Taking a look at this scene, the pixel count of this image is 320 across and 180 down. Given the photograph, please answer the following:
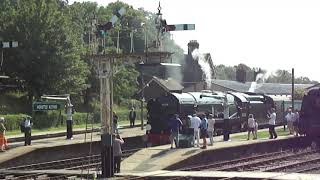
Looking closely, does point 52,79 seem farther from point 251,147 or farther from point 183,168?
point 183,168

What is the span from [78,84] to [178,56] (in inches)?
1664

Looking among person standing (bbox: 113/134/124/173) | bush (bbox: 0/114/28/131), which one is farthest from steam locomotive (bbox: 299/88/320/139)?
bush (bbox: 0/114/28/131)

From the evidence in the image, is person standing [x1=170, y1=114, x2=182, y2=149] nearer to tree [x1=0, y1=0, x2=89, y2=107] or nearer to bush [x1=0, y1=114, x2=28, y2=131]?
bush [x1=0, y1=114, x2=28, y2=131]

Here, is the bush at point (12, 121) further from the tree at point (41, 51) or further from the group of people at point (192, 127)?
the group of people at point (192, 127)

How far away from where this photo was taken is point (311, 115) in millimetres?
28953

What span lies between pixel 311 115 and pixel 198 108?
6.15m

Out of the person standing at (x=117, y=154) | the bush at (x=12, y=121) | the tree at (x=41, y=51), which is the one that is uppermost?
the tree at (x=41, y=51)

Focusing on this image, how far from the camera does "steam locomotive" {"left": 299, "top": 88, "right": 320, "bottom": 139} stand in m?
28.5

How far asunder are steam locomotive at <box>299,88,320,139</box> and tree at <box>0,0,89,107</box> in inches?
920

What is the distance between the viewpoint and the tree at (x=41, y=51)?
4678cm

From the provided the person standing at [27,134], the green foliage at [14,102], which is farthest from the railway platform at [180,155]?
the green foliage at [14,102]

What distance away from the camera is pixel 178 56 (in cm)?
8962

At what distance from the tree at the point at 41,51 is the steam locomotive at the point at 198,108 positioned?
16.0m

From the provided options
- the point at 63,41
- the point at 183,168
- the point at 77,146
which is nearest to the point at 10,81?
the point at 63,41
